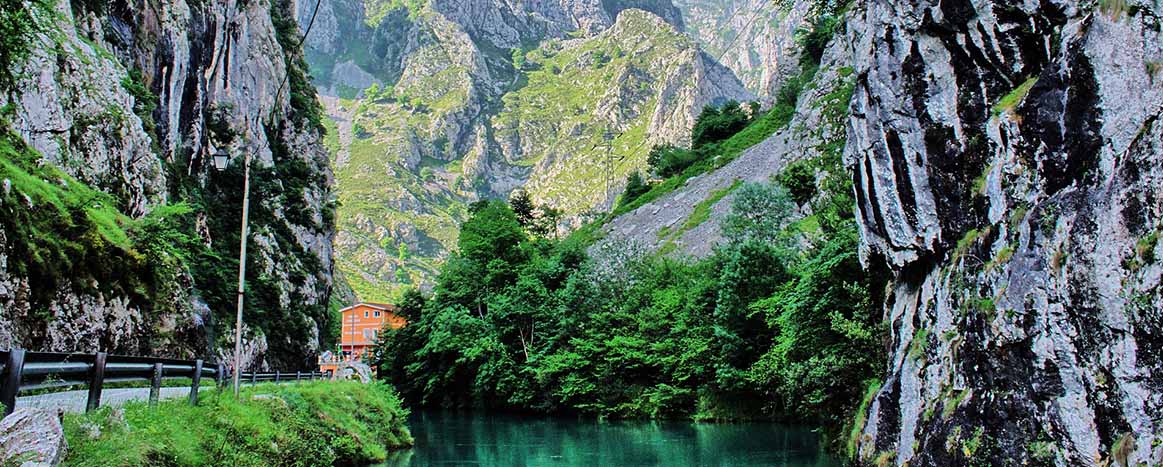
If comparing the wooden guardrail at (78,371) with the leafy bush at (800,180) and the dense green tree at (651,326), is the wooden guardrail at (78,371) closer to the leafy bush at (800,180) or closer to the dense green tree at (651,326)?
the dense green tree at (651,326)

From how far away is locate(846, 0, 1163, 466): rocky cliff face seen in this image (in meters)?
12.3

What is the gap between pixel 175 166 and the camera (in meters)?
34.3

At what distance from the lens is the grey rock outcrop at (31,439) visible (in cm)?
622

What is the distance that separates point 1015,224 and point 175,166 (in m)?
31.7

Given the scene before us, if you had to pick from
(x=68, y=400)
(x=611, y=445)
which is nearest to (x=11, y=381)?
(x=68, y=400)

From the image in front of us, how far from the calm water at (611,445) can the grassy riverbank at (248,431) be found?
164 cm

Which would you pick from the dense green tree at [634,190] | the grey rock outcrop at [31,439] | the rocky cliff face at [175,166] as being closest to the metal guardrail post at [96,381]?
the grey rock outcrop at [31,439]

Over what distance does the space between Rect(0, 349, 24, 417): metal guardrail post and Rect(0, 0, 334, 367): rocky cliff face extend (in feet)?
21.3

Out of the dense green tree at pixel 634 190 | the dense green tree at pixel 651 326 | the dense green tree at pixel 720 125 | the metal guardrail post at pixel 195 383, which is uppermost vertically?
the dense green tree at pixel 720 125

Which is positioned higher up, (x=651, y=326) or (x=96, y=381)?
(x=651, y=326)

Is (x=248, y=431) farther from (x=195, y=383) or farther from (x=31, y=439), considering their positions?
(x=31, y=439)

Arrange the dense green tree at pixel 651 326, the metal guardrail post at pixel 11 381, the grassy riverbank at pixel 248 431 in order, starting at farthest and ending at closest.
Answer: the dense green tree at pixel 651 326 < the grassy riverbank at pixel 248 431 < the metal guardrail post at pixel 11 381

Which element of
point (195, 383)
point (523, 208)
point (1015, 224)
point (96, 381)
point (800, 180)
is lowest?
point (96, 381)

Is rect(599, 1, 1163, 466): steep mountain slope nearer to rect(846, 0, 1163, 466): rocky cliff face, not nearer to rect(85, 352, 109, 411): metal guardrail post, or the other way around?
rect(846, 0, 1163, 466): rocky cliff face
